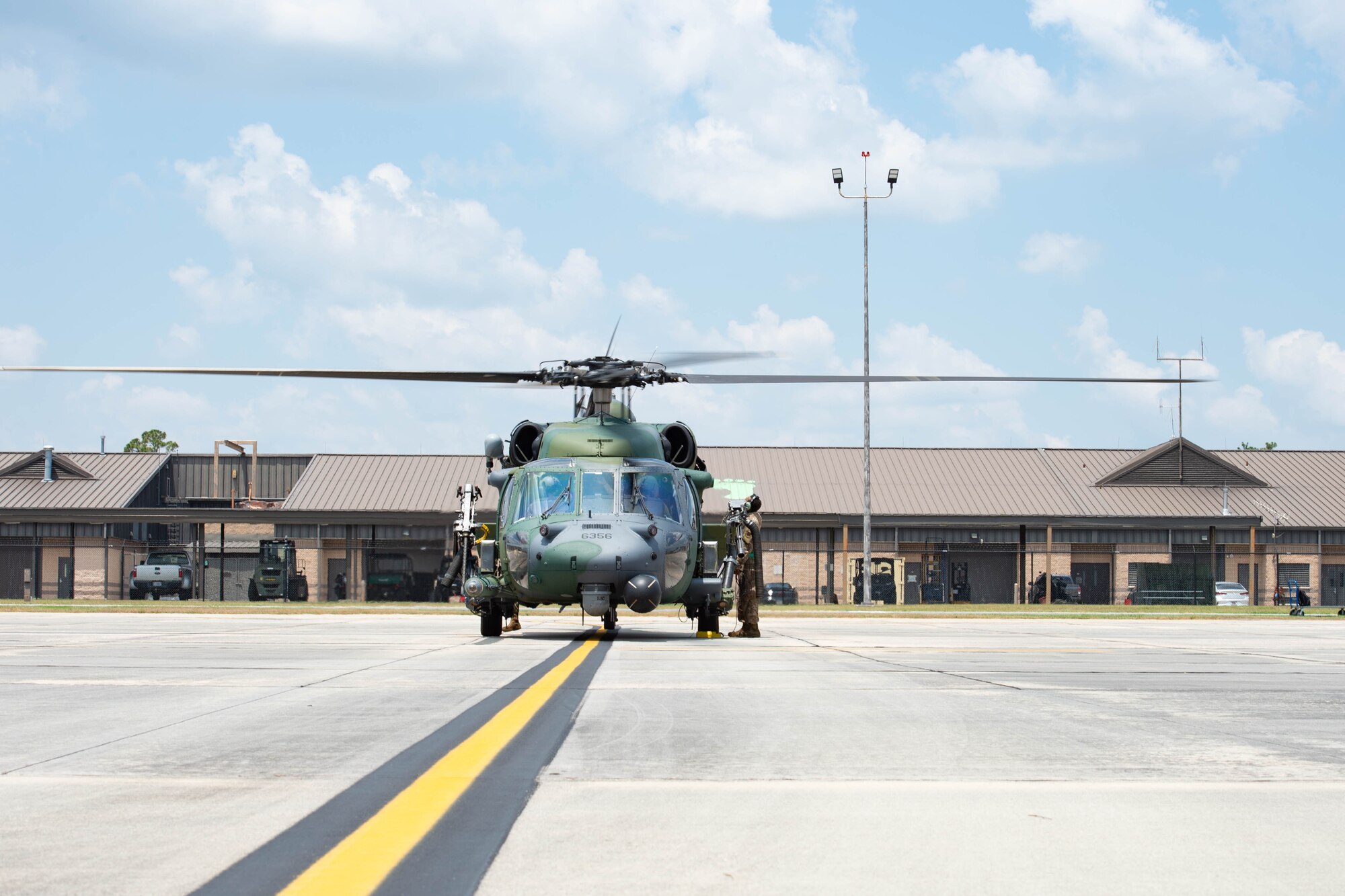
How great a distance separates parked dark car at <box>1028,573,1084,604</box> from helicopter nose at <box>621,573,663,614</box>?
148 ft

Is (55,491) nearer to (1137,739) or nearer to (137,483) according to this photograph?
(137,483)

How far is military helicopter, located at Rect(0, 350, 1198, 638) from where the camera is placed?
20.1 meters

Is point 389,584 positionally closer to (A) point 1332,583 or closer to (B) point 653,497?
(B) point 653,497

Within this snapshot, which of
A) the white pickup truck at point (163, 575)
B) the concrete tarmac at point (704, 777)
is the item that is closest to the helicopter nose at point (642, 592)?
the concrete tarmac at point (704, 777)

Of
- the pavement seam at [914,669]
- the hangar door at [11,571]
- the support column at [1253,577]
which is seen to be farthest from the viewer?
the hangar door at [11,571]

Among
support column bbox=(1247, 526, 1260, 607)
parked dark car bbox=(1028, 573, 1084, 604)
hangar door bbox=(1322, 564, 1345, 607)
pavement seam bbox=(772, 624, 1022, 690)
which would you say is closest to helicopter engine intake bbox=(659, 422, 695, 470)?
pavement seam bbox=(772, 624, 1022, 690)

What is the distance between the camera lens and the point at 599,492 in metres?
20.9

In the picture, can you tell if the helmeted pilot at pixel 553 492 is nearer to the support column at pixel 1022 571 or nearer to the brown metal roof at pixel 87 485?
the support column at pixel 1022 571

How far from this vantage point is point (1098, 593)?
6600 centimetres

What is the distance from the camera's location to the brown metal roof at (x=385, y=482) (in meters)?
70.2

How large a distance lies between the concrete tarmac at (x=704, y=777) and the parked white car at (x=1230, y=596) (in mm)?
Answer: 49157

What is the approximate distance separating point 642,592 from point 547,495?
214 centimetres

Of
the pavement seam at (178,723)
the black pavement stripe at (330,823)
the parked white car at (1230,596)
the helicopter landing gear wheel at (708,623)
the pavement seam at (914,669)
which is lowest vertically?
Answer: the parked white car at (1230,596)

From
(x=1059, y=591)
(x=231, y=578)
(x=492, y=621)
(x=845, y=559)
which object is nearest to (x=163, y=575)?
(x=231, y=578)
